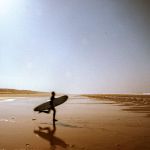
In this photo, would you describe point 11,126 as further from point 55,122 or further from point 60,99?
point 60,99

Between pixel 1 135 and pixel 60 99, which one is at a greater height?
pixel 60 99

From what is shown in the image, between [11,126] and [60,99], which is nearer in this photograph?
[11,126]

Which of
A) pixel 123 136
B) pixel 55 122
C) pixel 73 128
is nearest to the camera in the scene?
pixel 123 136

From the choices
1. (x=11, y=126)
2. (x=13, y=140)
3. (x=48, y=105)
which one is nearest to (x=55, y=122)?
(x=48, y=105)

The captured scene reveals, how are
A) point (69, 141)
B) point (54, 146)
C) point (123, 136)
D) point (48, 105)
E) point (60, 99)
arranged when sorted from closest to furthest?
1. point (54, 146)
2. point (69, 141)
3. point (123, 136)
4. point (48, 105)
5. point (60, 99)

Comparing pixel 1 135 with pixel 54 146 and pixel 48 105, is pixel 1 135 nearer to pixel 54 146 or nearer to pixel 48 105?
pixel 54 146

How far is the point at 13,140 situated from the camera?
1059cm

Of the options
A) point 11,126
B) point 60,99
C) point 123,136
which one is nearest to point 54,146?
point 123,136

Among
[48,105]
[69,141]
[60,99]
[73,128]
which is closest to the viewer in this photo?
[69,141]

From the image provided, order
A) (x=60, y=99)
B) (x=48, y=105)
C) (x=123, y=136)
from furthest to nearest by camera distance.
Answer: (x=60, y=99)
(x=48, y=105)
(x=123, y=136)

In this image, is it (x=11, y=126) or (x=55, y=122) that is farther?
(x=55, y=122)

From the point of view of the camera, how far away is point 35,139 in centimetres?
1084

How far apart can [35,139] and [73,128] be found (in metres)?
3.17

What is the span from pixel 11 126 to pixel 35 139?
13.2 ft
